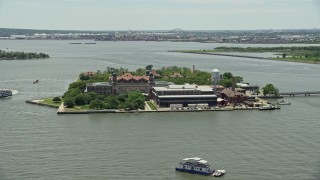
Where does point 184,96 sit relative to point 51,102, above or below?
above

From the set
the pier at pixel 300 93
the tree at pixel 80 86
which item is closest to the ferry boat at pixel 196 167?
the tree at pixel 80 86

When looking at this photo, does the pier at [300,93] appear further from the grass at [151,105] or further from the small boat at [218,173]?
the small boat at [218,173]

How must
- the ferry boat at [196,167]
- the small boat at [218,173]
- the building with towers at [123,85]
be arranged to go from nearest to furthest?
the small boat at [218,173] < the ferry boat at [196,167] < the building with towers at [123,85]

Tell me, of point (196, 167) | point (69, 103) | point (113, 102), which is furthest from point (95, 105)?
point (196, 167)

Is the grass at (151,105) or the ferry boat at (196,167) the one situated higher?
the ferry boat at (196,167)

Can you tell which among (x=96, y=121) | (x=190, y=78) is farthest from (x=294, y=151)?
(x=190, y=78)

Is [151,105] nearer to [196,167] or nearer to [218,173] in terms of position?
[196,167]

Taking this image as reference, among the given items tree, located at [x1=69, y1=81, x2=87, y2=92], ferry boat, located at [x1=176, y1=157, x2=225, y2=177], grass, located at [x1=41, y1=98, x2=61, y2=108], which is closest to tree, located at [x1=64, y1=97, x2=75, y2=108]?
grass, located at [x1=41, y1=98, x2=61, y2=108]

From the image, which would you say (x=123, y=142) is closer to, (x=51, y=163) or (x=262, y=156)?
(x=51, y=163)

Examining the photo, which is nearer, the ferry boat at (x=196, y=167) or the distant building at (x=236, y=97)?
the ferry boat at (x=196, y=167)
